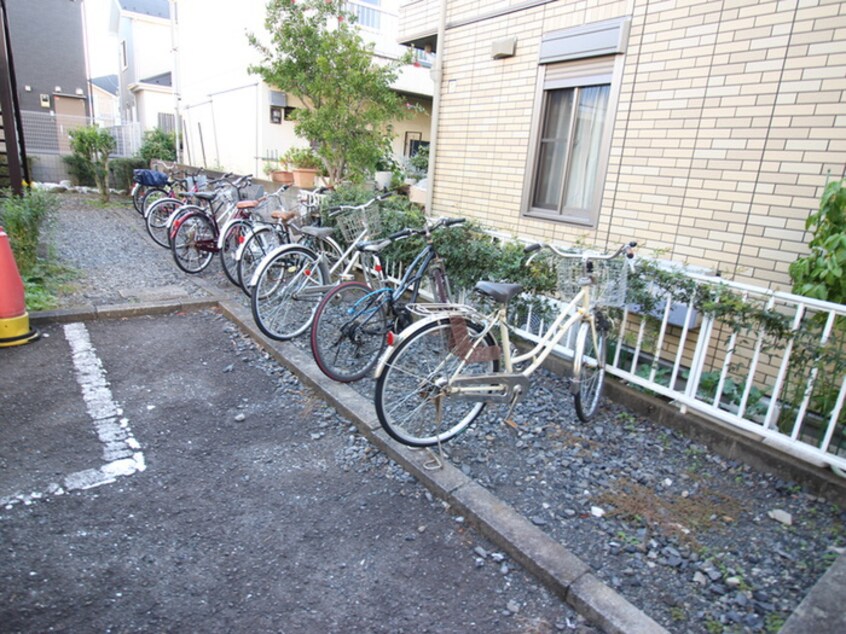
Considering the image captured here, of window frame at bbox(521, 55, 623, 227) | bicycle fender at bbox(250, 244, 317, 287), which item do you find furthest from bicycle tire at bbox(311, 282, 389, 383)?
window frame at bbox(521, 55, 623, 227)

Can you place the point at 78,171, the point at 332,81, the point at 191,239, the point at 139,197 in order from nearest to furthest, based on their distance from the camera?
the point at 191,239, the point at 332,81, the point at 139,197, the point at 78,171

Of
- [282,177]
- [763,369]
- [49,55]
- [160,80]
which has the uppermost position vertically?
[49,55]

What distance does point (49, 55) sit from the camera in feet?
77.3

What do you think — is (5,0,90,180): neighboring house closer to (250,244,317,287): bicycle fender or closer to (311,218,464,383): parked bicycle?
(250,244,317,287): bicycle fender

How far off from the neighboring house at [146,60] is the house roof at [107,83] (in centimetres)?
759

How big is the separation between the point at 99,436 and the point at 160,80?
21.6 m

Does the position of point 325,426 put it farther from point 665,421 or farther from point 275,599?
point 665,421

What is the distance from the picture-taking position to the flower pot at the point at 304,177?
9.34 meters

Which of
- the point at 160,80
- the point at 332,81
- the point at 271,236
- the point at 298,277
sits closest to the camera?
the point at 298,277

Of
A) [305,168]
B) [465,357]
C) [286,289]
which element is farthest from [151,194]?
[465,357]

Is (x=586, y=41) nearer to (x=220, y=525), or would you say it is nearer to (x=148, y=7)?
(x=220, y=525)

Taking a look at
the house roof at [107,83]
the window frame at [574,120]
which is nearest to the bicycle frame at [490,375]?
the window frame at [574,120]

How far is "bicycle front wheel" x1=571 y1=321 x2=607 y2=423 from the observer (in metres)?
3.31

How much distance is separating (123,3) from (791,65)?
2664cm
